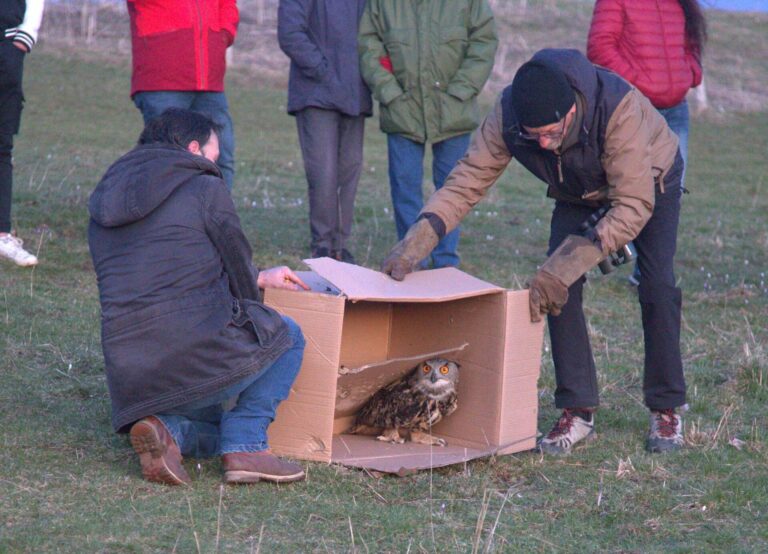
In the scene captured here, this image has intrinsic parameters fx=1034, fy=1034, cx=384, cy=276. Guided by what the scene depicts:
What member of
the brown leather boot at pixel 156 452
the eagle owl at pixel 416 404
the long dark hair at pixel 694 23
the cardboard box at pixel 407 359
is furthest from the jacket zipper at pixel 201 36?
the brown leather boot at pixel 156 452

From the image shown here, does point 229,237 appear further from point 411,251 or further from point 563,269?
point 563,269

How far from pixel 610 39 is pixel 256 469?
5023mm

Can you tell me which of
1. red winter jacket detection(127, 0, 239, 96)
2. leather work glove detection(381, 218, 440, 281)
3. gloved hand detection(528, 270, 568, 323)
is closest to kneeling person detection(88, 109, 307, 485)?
leather work glove detection(381, 218, 440, 281)

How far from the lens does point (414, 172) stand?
7629 millimetres

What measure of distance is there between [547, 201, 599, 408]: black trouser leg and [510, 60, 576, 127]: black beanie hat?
0.70 metres

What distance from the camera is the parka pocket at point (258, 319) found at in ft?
13.5

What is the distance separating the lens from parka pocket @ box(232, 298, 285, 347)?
4.10m

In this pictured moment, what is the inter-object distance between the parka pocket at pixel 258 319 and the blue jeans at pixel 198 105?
3398mm

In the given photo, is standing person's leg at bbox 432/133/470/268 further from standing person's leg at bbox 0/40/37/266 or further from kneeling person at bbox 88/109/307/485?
kneeling person at bbox 88/109/307/485

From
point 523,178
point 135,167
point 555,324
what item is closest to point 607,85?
point 555,324

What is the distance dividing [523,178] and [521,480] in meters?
9.78

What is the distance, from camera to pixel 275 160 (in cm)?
1379

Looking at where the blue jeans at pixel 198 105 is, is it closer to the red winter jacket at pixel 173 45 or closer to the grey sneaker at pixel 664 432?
the red winter jacket at pixel 173 45

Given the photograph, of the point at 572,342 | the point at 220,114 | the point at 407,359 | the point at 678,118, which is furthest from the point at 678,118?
the point at 407,359
